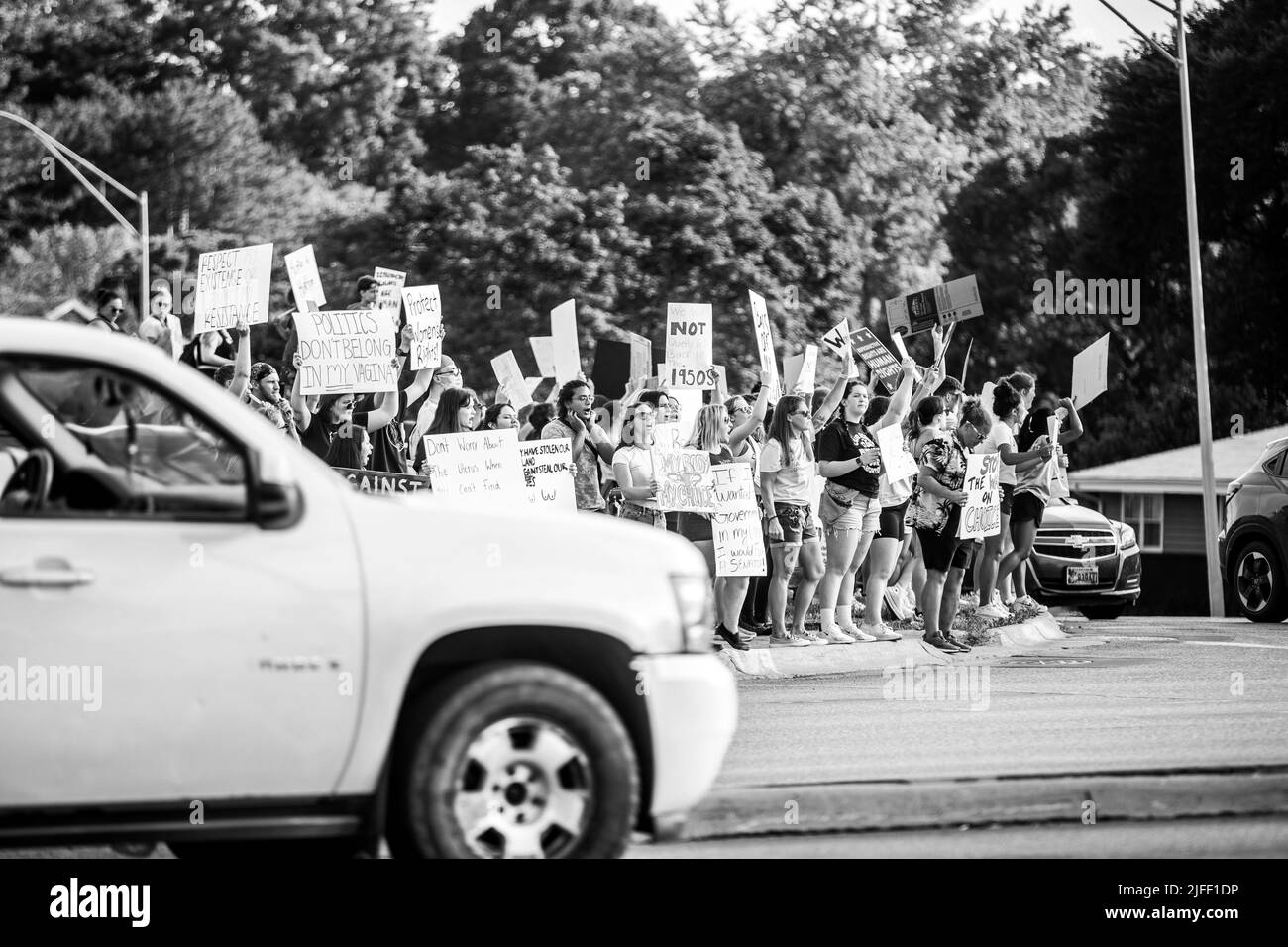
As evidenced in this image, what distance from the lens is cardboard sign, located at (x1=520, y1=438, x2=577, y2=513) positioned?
13406 millimetres

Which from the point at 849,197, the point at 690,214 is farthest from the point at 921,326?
the point at 849,197

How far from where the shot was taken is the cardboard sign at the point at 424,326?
14.9m

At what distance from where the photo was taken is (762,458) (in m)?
14.1

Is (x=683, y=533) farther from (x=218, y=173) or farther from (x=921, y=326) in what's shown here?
(x=218, y=173)

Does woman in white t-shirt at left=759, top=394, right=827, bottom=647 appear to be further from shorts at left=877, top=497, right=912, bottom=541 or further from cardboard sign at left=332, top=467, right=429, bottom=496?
cardboard sign at left=332, top=467, right=429, bottom=496

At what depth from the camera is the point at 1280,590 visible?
18969 mm

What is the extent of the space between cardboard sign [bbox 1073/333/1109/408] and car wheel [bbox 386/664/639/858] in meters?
13.6

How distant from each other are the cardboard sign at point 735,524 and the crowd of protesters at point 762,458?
109 mm

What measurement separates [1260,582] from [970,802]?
12191 millimetres

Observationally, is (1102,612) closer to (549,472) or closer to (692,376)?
(692,376)

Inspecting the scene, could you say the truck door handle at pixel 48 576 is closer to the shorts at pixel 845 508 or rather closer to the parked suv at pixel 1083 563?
the shorts at pixel 845 508

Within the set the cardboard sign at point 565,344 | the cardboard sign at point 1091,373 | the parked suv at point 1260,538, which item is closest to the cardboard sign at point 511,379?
the cardboard sign at point 565,344
